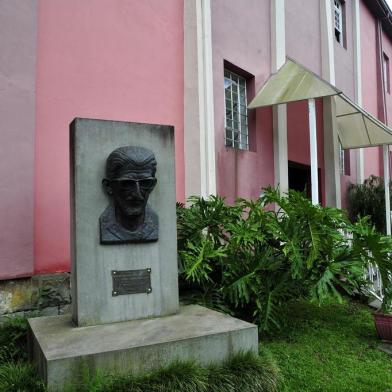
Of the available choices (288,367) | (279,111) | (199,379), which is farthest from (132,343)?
(279,111)

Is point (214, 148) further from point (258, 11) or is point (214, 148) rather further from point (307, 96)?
point (258, 11)

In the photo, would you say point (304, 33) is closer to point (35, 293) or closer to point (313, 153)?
point (313, 153)

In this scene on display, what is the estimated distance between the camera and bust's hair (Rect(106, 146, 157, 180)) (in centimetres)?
394

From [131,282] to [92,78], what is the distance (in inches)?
118

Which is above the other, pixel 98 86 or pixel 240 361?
pixel 98 86

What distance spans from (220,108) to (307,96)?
59.3 inches

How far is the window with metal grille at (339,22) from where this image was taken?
13250mm

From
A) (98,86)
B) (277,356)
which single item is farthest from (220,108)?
(277,356)

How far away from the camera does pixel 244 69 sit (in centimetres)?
863

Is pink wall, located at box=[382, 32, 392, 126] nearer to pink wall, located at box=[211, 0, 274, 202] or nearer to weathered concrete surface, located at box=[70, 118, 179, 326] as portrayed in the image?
pink wall, located at box=[211, 0, 274, 202]

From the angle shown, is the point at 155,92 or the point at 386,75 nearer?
the point at 155,92

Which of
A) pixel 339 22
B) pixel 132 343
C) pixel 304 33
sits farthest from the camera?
pixel 339 22

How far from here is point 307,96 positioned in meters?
7.87

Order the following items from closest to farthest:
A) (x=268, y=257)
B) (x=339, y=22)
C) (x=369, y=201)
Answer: (x=268, y=257)
(x=369, y=201)
(x=339, y=22)
